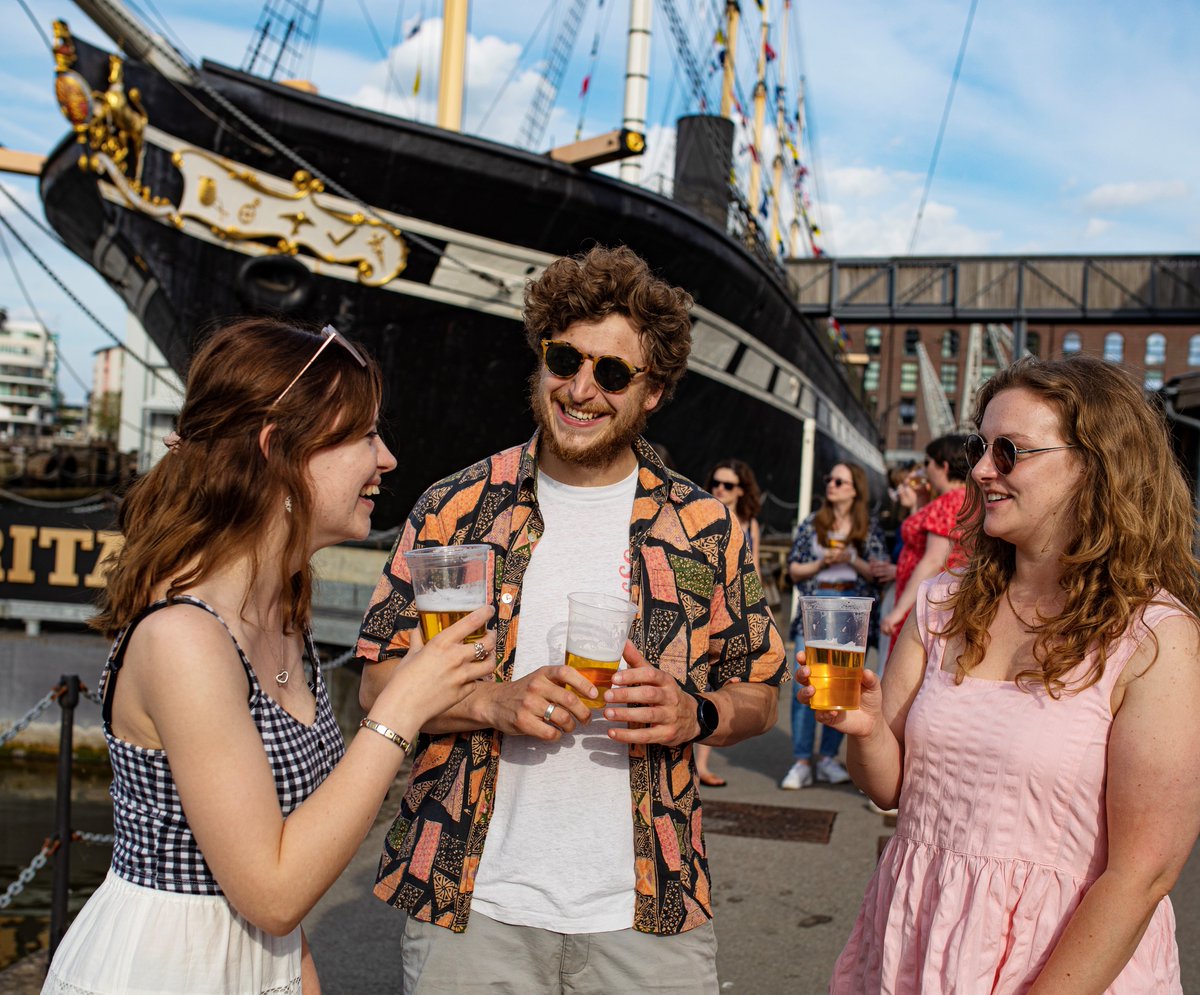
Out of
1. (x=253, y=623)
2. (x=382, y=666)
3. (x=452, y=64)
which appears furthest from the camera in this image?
(x=452, y=64)

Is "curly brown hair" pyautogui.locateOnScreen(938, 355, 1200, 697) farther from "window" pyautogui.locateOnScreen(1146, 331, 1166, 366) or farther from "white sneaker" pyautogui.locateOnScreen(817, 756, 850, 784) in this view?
"window" pyautogui.locateOnScreen(1146, 331, 1166, 366)

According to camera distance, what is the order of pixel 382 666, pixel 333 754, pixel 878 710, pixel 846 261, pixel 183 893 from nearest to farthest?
1. pixel 183 893
2. pixel 333 754
3. pixel 878 710
4. pixel 382 666
5. pixel 846 261

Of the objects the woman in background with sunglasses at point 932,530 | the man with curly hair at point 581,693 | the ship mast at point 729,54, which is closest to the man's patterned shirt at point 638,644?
the man with curly hair at point 581,693

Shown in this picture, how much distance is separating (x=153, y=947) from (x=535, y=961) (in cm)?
70

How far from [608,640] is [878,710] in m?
0.54

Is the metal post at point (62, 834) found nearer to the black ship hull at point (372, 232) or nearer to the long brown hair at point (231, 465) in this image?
the long brown hair at point (231, 465)

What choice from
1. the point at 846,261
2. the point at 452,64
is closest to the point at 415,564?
the point at 452,64

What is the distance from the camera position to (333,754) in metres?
1.91

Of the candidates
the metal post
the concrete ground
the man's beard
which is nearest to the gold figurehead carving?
the concrete ground

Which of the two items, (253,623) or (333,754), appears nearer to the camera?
(253,623)

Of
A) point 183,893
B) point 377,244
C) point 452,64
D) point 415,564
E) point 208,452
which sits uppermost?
point 452,64

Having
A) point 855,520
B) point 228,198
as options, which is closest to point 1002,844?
point 855,520

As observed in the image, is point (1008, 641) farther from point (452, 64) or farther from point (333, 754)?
point (452, 64)

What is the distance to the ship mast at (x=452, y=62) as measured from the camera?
11.7 m
